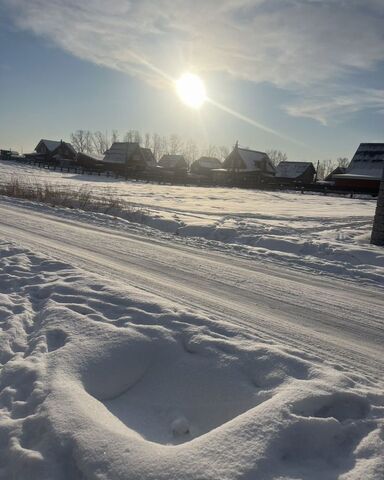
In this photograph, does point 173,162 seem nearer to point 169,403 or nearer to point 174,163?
point 174,163

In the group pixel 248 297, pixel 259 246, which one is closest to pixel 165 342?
pixel 248 297

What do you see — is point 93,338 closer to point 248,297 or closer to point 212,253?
point 248,297

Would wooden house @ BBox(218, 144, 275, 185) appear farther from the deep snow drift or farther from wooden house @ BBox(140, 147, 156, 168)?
the deep snow drift

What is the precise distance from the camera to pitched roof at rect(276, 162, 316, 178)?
65688mm

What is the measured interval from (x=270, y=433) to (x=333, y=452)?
44 cm

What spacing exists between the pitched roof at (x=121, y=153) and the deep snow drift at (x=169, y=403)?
65251mm

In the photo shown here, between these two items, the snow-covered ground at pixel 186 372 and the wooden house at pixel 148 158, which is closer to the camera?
the snow-covered ground at pixel 186 372

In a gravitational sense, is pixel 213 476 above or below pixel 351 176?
below

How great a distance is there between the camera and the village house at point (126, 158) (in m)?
67.9

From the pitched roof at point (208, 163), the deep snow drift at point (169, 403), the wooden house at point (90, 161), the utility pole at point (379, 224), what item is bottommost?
the deep snow drift at point (169, 403)

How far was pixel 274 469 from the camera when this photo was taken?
245 cm

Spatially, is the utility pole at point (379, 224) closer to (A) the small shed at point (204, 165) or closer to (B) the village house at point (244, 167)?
(B) the village house at point (244, 167)

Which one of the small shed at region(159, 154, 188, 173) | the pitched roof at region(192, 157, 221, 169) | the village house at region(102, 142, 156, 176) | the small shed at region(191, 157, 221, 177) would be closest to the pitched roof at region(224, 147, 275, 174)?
the small shed at region(191, 157, 221, 177)

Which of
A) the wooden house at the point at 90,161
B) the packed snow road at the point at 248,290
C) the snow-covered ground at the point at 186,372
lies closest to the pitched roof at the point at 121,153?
the wooden house at the point at 90,161
